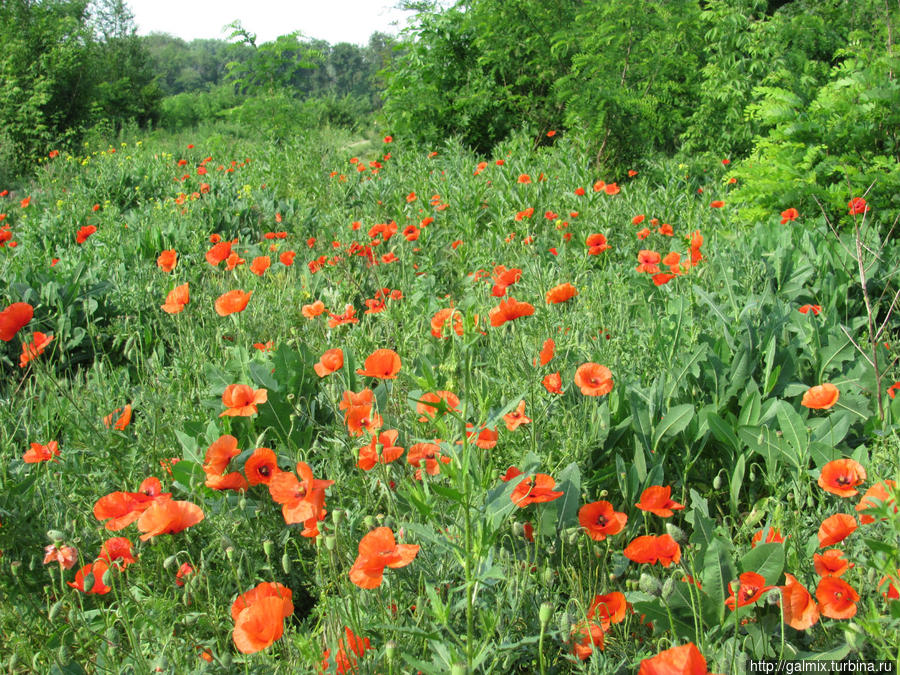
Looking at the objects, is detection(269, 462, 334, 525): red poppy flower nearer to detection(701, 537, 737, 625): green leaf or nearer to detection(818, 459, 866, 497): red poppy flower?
detection(701, 537, 737, 625): green leaf

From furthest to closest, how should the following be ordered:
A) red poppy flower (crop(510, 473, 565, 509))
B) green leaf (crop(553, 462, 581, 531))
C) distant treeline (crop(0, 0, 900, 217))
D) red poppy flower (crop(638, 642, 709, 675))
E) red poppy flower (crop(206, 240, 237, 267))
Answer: distant treeline (crop(0, 0, 900, 217)) → red poppy flower (crop(206, 240, 237, 267)) → green leaf (crop(553, 462, 581, 531)) → red poppy flower (crop(510, 473, 565, 509)) → red poppy flower (crop(638, 642, 709, 675))

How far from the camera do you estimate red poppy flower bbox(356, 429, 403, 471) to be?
4.82 feet

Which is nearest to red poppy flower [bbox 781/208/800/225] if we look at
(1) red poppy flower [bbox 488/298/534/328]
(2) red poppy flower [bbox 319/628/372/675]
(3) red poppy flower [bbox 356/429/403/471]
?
(1) red poppy flower [bbox 488/298/534/328]

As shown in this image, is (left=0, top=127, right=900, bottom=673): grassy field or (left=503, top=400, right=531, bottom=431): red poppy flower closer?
(left=0, top=127, right=900, bottom=673): grassy field

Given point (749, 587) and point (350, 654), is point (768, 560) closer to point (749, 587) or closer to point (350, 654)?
point (749, 587)

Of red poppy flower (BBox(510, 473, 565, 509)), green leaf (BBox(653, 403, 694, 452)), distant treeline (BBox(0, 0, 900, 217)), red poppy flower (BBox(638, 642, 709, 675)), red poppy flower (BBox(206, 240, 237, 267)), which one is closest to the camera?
red poppy flower (BBox(638, 642, 709, 675))

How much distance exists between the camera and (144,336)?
3.07 meters

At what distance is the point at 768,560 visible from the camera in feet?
4.49

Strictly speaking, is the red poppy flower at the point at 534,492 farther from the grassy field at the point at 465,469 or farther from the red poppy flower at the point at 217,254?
the red poppy flower at the point at 217,254

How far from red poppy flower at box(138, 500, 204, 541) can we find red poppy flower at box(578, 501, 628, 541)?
89 cm

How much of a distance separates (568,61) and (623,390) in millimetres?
6973

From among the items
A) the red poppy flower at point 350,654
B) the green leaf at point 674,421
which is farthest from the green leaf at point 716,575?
the red poppy flower at point 350,654

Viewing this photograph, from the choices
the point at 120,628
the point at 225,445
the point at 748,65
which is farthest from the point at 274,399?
the point at 748,65

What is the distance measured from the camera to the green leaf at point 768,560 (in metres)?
1.35
